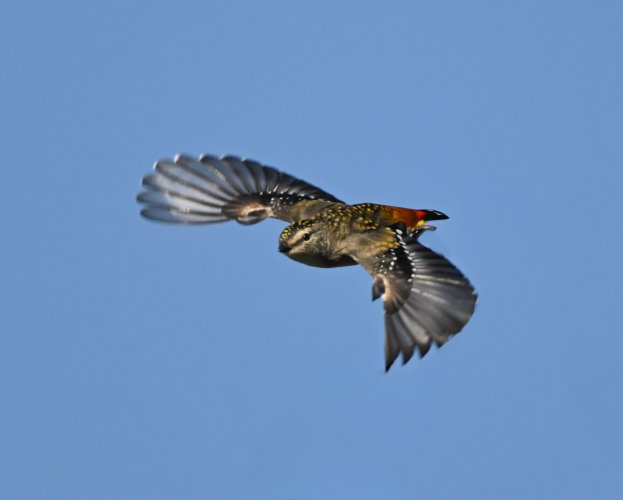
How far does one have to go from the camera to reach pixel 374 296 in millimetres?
14180

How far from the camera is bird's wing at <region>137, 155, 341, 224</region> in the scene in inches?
687

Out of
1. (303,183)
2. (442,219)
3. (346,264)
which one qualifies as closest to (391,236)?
(346,264)

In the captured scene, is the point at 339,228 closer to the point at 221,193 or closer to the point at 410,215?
the point at 410,215

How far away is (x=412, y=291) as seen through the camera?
14.1m

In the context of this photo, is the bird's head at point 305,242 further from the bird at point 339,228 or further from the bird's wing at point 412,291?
the bird's wing at point 412,291

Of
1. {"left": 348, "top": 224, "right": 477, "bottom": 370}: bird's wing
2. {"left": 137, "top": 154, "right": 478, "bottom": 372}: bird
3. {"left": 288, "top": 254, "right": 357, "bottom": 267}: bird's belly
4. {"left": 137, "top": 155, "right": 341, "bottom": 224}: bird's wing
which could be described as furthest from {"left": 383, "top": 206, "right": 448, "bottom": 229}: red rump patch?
{"left": 137, "top": 155, "right": 341, "bottom": 224}: bird's wing

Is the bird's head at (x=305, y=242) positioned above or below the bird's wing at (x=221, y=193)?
below

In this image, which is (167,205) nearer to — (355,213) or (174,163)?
(174,163)

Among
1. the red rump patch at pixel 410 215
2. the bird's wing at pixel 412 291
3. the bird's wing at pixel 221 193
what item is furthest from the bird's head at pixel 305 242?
the bird's wing at pixel 221 193

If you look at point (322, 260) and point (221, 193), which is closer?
point (322, 260)

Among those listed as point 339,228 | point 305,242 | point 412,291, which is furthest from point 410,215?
point 412,291

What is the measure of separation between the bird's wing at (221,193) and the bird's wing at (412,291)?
2.29 m

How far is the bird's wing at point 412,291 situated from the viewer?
13.3 meters

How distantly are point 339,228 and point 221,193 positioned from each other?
289 centimetres
